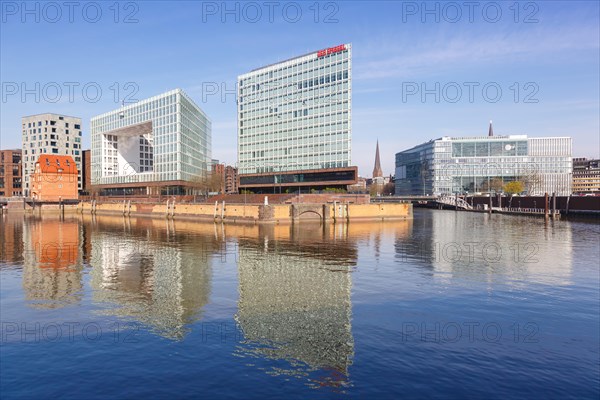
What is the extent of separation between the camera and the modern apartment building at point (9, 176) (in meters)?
185

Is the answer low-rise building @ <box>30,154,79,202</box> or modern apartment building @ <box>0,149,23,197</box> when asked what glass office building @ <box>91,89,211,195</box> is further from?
modern apartment building @ <box>0,149,23,197</box>

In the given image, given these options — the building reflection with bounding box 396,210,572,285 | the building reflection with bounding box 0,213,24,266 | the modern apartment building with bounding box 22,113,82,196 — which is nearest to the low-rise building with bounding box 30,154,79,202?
the modern apartment building with bounding box 22,113,82,196

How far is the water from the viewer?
14.2m

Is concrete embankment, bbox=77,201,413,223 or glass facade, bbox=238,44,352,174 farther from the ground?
glass facade, bbox=238,44,352,174

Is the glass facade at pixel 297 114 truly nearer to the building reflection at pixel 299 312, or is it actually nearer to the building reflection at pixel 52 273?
the building reflection at pixel 52 273

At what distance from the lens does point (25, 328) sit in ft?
63.9

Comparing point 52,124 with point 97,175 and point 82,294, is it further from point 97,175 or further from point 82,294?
point 82,294

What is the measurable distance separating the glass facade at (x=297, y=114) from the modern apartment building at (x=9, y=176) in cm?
12182

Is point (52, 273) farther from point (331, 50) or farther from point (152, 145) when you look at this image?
point (152, 145)

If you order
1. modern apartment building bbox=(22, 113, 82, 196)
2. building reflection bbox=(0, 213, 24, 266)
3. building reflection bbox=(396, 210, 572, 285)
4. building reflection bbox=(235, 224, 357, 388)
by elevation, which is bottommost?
building reflection bbox=(396, 210, 572, 285)

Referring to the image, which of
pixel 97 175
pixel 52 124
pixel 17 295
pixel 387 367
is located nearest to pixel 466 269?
pixel 387 367

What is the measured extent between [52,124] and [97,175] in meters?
41.0

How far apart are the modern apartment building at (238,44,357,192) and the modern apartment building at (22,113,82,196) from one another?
330 ft

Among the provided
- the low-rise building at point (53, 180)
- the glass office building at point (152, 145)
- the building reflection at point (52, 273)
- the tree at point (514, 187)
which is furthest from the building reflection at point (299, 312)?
the tree at point (514, 187)
